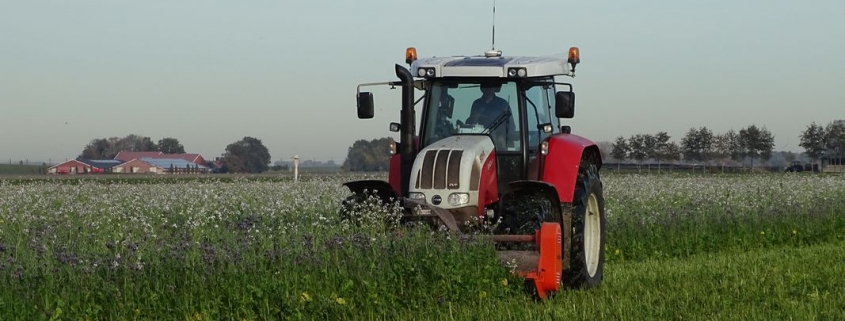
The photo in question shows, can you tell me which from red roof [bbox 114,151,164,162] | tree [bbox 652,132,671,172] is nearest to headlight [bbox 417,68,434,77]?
tree [bbox 652,132,671,172]

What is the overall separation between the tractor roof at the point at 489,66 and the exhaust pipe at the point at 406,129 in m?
0.22

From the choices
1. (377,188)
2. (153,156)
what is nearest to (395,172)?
(377,188)

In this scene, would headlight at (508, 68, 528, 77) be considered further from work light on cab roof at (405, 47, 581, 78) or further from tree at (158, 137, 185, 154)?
tree at (158, 137, 185, 154)

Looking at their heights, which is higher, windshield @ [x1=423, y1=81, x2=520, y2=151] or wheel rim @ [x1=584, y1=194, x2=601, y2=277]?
windshield @ [x1=423, y1=81, x2=520, y2=151]

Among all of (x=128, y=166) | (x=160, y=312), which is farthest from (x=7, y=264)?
(x=128, y=166)

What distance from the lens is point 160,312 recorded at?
798cm

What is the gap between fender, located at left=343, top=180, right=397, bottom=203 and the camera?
10594 millimetres

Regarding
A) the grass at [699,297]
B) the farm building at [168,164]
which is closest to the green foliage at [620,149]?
the farm building at [168,164]

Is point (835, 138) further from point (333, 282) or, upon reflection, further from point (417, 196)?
point (333, 282)

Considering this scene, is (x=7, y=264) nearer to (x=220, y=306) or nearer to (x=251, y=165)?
(x=220, y=306)

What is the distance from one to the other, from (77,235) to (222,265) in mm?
2831

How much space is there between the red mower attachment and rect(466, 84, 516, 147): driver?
1288 millimetres

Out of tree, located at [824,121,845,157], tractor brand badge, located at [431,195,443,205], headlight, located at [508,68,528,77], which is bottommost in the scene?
tractor brand badge, located at [431,195,443,205]

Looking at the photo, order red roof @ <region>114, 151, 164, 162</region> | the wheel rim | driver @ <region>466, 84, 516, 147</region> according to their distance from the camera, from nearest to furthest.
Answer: driver @ <region>466, 84, 516, 147</region> → the wheel rim → red roof @ <region>114, 151, 164, 162</region>
